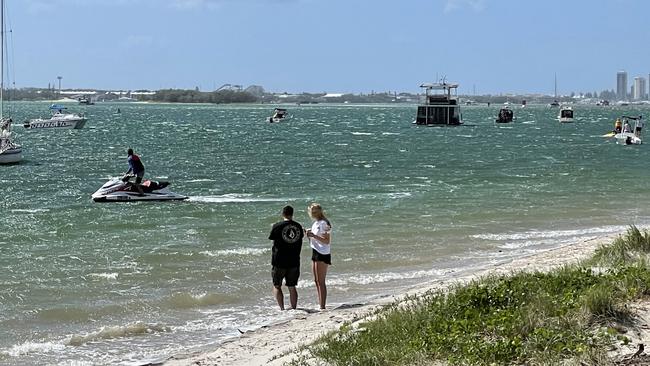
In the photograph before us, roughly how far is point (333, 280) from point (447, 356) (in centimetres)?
806

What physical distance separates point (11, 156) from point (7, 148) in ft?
1.51

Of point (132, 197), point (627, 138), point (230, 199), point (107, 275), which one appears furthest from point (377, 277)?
point (627, 138)

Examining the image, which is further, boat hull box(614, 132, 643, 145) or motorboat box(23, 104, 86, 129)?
motorboat box(23, 104, 86, 129)

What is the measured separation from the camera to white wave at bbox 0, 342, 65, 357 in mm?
11148

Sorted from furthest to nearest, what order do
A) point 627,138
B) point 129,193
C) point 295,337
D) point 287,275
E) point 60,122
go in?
point 60,122
point 627,138
point 129,193
point 287,275
point 295,337

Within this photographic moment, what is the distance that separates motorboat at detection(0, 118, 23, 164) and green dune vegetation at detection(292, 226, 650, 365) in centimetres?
3864

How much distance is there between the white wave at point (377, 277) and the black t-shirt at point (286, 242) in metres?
2.45

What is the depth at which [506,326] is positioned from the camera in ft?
26.3

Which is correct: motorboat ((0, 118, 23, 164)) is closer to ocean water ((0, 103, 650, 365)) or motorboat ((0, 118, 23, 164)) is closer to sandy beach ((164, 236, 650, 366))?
ocean water ((0, 103, 650, 365))

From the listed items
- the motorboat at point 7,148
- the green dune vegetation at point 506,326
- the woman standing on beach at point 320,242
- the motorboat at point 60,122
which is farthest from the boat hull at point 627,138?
the green dune vegetation at point 506,326

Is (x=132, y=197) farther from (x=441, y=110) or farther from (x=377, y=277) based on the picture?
(x=441, y=110)

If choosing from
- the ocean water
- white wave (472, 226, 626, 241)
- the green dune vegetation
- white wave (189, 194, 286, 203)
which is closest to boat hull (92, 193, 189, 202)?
the ocean water

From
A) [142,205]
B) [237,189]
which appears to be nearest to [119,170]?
[237,189]

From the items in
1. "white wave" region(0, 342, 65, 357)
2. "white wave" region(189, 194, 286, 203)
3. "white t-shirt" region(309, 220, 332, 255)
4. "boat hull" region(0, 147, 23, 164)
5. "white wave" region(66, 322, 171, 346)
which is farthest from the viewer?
"boat hull" region(0, 147, 23, 164)
